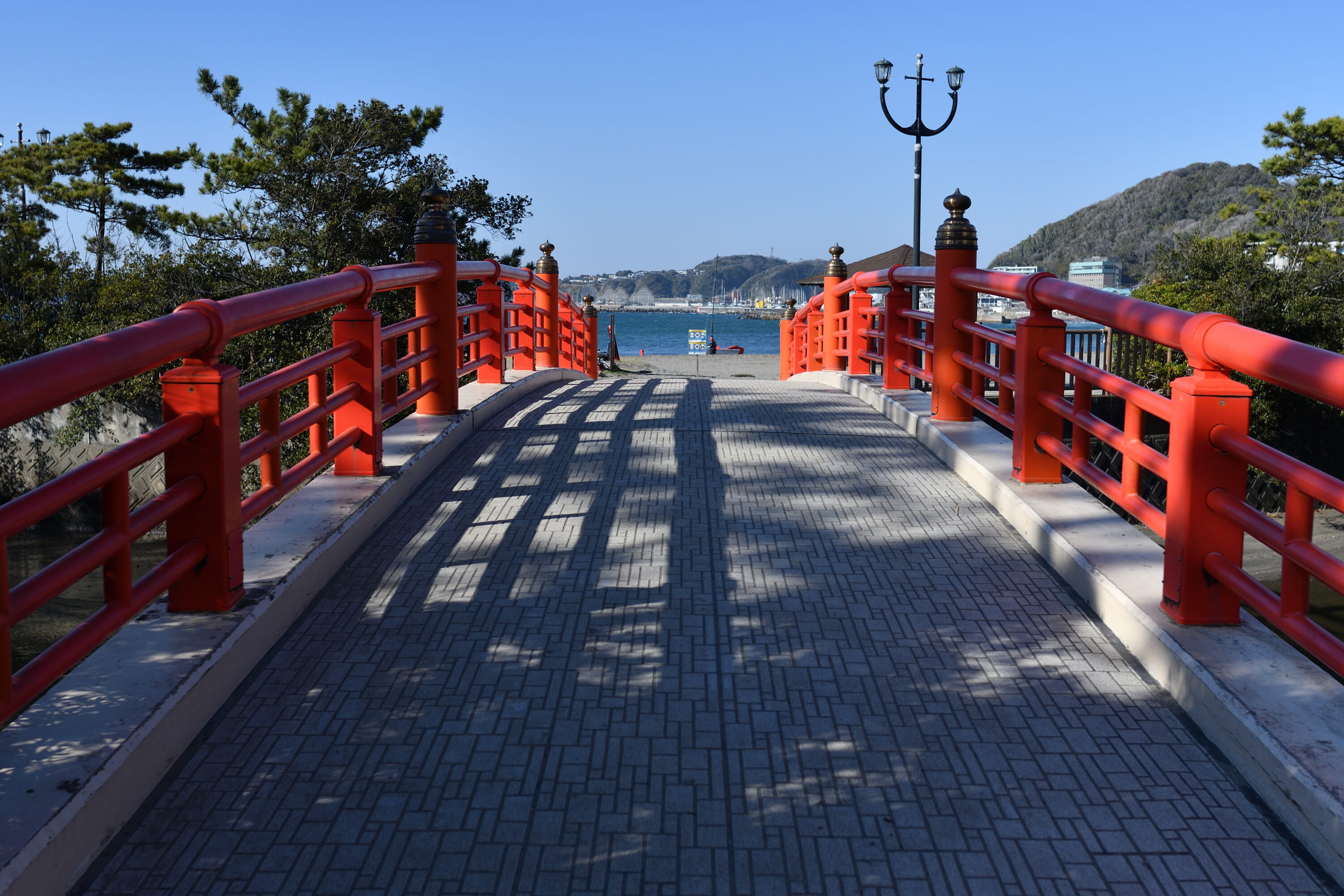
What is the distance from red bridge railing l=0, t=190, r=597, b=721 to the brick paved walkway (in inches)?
18.1

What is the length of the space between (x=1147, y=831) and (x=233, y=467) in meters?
2.92

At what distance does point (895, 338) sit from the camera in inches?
326

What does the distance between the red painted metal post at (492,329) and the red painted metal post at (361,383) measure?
3275 millimetres

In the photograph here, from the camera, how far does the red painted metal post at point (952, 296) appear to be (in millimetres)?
6598

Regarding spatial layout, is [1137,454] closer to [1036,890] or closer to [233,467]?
[1036,890]

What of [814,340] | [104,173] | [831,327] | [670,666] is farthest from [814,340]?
[104,173]

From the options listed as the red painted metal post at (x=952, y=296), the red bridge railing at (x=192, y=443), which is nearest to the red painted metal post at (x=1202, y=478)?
the red bridge railing at (x=192, y=443)

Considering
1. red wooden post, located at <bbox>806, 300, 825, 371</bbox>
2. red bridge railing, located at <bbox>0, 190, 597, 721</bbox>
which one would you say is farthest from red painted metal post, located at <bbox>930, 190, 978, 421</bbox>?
red wooden post, located at <bbox>806, 300, 825, 371</bbox>

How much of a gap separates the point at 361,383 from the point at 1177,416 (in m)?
3.62

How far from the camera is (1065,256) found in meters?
129

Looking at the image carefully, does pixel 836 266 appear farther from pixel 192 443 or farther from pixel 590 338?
pixel 192 443

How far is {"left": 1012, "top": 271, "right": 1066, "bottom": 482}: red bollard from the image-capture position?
5.02m

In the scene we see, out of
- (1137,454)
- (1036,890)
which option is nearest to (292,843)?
(1036,890)

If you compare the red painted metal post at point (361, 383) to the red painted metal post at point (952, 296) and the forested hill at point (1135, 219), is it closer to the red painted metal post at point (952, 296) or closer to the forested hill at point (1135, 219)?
the red painted metal post at point (952, 296)
